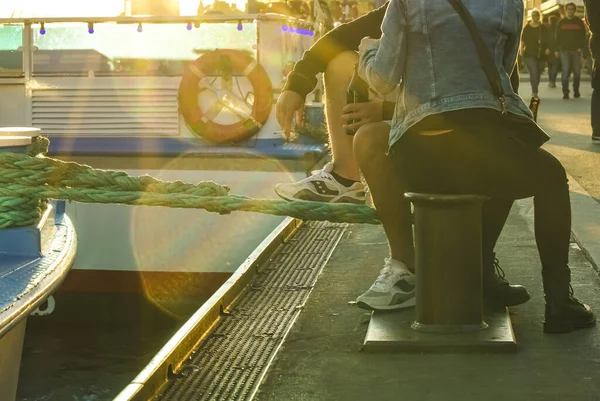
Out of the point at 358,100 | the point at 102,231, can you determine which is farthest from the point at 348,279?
the point at 102,231

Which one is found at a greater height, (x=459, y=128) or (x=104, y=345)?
(x=459, y=128)

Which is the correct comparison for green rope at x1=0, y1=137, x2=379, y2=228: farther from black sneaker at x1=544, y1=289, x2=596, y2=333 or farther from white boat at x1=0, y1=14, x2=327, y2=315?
white boat at x1=0, y1=14, x2=327, y2=315

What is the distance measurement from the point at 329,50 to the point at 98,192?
1.20m

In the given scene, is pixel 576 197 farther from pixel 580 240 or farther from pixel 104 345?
pixel 104 345

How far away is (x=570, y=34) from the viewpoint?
20906mm

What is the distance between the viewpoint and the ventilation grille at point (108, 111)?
8633 millimetres

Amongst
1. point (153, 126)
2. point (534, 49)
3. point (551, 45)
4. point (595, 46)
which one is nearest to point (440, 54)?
point (153, 126)

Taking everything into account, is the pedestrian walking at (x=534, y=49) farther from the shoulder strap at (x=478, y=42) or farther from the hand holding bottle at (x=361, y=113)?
the shoulder strap at (x=478, y=42)

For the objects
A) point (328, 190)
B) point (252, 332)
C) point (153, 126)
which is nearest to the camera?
point (252, 332)

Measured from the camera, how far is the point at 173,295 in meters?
8.29

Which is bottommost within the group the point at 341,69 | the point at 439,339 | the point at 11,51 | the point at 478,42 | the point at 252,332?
the point at 252,332

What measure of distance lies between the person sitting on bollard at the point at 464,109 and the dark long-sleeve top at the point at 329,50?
554 mm

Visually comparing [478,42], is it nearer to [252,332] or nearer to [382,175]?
[382,175]

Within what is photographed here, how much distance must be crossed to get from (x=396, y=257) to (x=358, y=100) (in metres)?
0.64
